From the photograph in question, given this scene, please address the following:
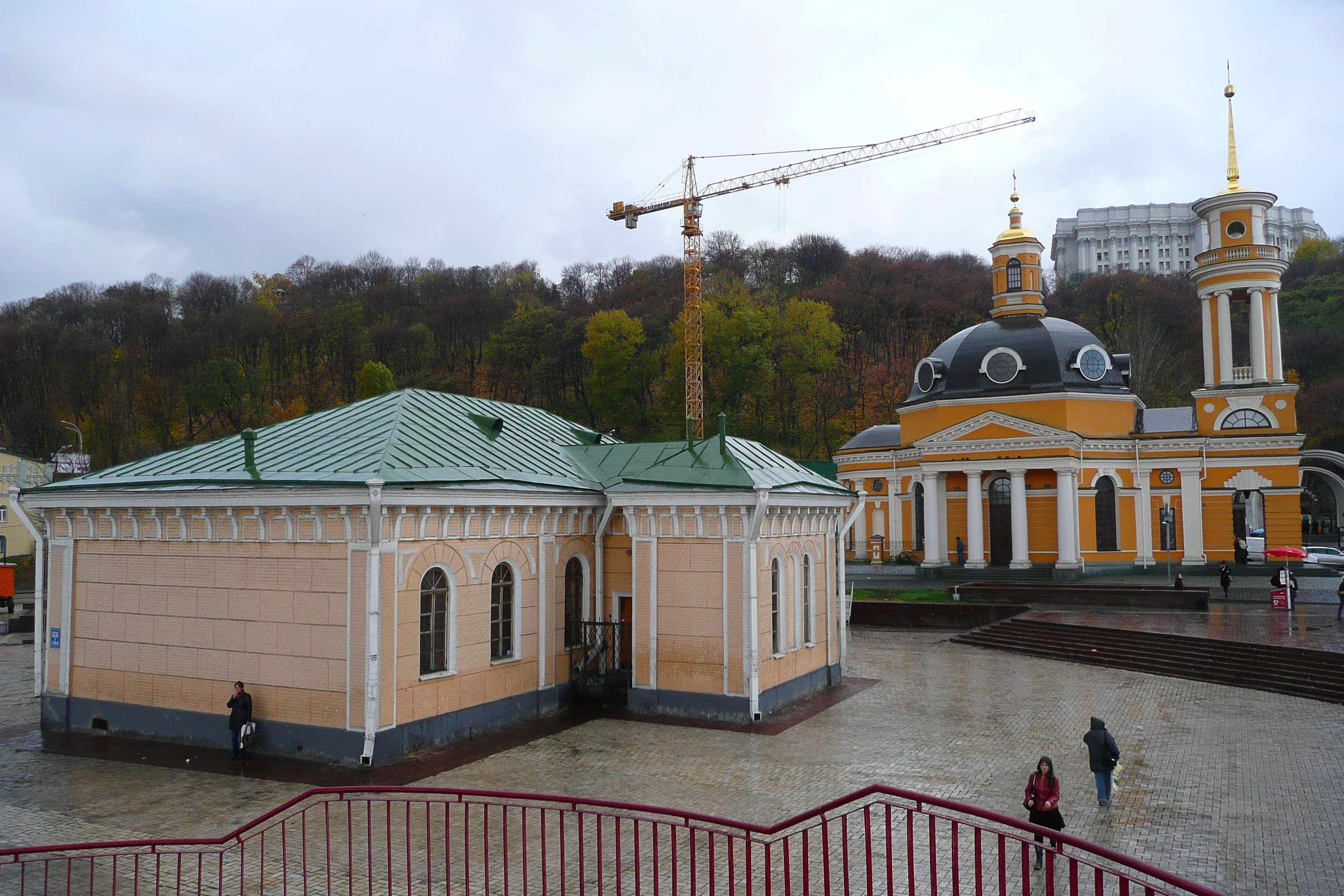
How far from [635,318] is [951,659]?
4048 cm

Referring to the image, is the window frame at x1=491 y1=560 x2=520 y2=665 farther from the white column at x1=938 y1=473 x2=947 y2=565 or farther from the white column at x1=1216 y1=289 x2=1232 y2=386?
the white column at x1=1216 y1=289 x2=1232 y2=386

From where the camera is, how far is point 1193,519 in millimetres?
35219

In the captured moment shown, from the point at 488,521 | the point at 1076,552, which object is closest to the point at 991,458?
the point at 1076,552

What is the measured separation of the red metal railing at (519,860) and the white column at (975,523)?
1046 inches

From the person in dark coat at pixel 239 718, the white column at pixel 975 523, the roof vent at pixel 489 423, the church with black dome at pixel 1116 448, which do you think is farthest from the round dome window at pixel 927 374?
the person in dark coat at pixel 239 718

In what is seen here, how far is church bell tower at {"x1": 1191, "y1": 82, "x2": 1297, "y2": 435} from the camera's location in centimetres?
3512

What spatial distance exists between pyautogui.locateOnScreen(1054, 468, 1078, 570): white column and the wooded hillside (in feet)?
66.7

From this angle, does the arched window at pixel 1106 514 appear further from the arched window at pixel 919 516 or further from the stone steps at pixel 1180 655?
the stone steps at pixel 1180 655

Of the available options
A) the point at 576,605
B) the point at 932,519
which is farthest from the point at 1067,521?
the point at 576,605

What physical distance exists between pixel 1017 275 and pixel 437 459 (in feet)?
115

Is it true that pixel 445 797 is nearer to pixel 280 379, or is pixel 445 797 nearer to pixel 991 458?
pixel 991 458

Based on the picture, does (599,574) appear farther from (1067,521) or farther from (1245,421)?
(1245,421)

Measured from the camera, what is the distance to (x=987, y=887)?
8.56 metres

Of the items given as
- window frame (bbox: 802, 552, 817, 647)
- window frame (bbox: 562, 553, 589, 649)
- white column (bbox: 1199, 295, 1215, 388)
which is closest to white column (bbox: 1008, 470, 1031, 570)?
white column (bbox: 1199, 295, 1215, 388)
